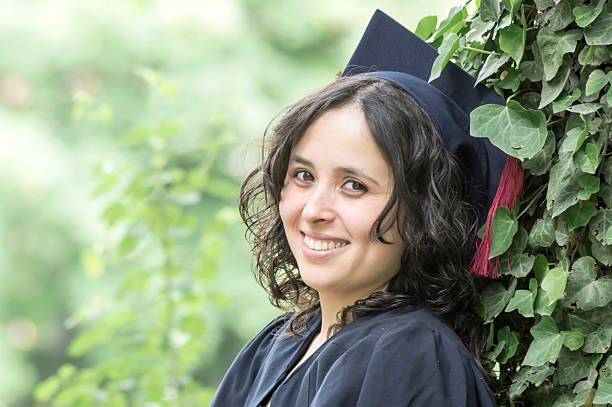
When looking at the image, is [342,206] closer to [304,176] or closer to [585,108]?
[304,176]

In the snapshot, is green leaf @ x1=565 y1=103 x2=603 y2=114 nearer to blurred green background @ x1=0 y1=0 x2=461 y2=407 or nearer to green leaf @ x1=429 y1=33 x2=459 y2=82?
green leaf @ x1=429 y1=33 x2=459 y2=82

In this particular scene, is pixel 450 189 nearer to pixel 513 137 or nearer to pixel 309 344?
pixel 513 137

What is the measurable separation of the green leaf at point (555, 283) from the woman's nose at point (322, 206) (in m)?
0.32

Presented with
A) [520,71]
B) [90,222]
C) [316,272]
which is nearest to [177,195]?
[316,272]

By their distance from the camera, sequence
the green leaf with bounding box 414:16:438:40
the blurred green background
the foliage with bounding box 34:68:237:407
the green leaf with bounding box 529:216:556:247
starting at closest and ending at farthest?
the green leaf with bounding box 529:216:556:247 < the green leaf with bounding box 414:16:438:40 < the foliage with bounding box 34:68:237:407 < the blurred green background

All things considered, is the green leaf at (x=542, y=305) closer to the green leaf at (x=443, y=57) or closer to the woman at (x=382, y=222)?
the woman at (x=382, y=222)

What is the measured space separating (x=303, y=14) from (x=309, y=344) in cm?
365

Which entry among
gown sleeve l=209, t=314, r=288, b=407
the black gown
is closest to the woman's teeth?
the black gown

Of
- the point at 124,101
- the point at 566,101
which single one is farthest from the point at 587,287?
the point at 124,101

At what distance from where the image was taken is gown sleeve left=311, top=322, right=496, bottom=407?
1056 millimetres

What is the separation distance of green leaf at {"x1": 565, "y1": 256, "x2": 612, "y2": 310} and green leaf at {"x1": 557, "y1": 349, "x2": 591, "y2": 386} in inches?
3.0

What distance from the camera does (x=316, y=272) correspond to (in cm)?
124

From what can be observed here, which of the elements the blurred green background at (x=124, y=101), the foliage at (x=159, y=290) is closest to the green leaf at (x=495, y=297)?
the foliage at (x=159, y=290)

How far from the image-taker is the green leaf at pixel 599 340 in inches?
42.6
